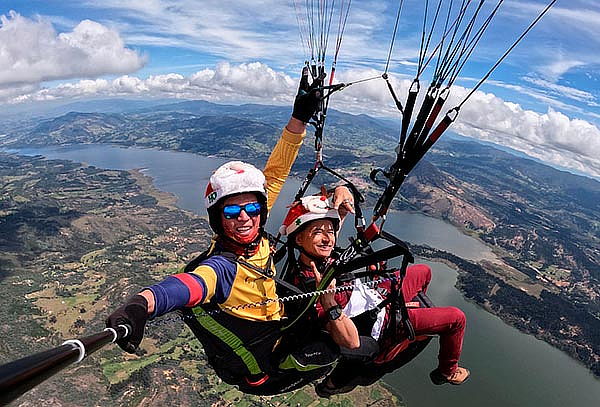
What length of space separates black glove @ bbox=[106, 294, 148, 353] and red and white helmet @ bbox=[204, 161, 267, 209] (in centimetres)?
79

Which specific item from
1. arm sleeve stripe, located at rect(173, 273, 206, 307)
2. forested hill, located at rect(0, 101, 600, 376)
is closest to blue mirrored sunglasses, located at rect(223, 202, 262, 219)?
arm sleeve stripe, located at rect(173, 273, 206, 307)

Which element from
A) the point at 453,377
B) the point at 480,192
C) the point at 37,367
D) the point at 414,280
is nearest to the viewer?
the point at 37,367

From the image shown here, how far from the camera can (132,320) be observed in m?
1.28

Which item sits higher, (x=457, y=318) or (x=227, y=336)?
(x=457, y=318)

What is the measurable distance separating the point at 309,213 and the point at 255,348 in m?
0.86

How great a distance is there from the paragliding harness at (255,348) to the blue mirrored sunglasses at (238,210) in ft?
0.65

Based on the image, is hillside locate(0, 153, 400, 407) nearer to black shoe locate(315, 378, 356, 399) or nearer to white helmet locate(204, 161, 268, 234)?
white helmet locate(204, 161, 268, 234)

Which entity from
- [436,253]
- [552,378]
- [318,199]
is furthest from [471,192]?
[318,199]

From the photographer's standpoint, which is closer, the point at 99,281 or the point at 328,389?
the point at 328,389

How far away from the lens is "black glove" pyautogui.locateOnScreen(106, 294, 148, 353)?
124 centimetres

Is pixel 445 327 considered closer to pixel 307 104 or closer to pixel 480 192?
pixel 307 104

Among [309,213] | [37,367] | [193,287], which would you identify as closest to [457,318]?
[309,213]

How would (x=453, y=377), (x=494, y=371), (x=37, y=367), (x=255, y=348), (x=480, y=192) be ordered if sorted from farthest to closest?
(x=480, y=192)
(x=494, y=371)
(x=453, y=377)
(x=255, y=348)
(x=37, y=367)

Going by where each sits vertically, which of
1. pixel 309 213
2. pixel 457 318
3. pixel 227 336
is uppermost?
pixel 309 213
